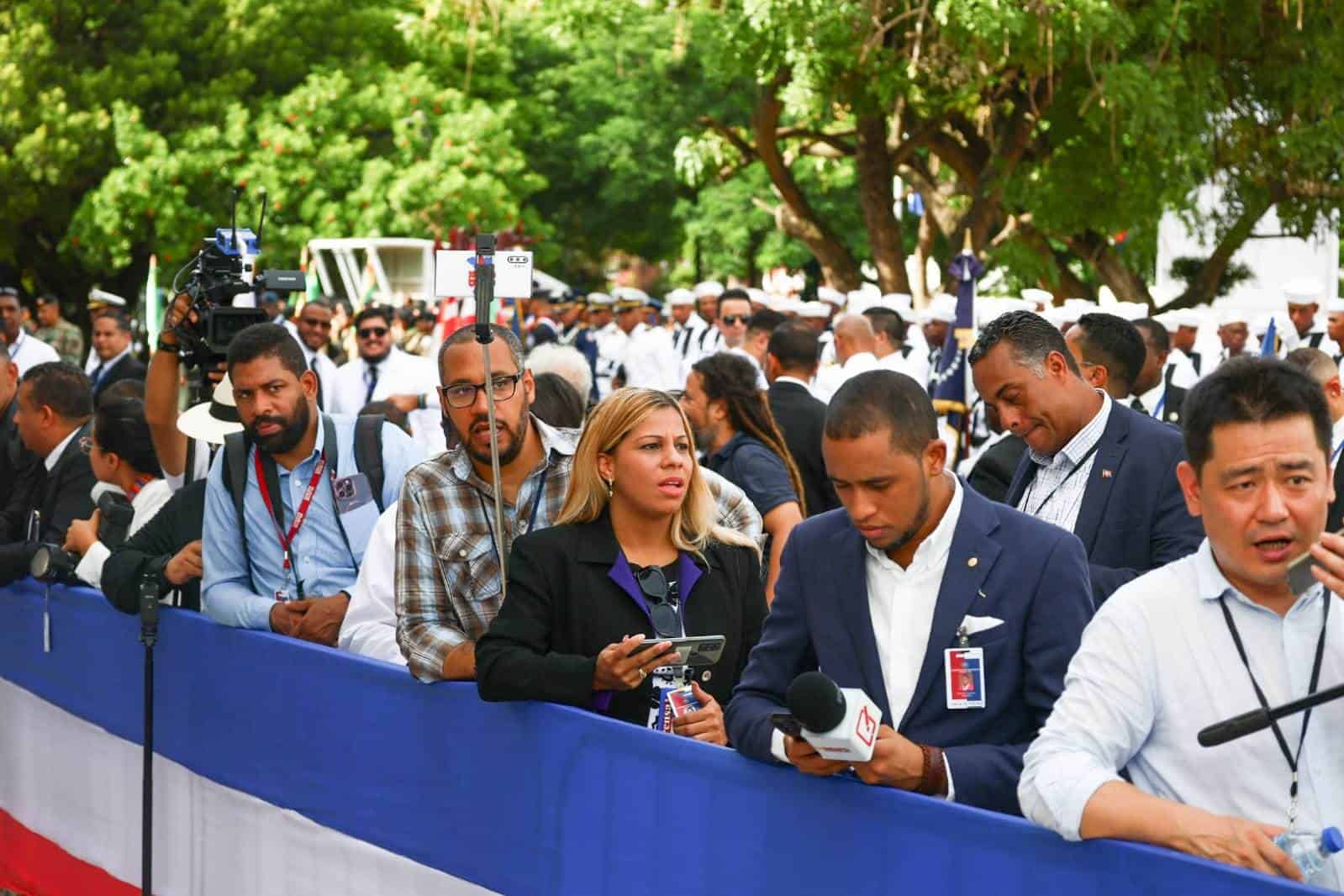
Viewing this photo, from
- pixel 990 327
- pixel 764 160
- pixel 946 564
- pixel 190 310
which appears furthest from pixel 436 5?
pixel 946 564

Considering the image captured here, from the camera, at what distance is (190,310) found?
7.91 meters

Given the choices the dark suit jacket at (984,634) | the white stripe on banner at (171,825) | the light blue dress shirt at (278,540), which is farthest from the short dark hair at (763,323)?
the dark suit jacket at (984,634)

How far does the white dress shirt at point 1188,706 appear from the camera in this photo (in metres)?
3.51

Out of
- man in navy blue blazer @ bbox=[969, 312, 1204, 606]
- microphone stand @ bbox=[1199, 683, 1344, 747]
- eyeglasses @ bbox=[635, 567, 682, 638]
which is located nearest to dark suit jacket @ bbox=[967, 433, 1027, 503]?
man in navy blue blazer @ bbox=[969, 312, 1204, 606]

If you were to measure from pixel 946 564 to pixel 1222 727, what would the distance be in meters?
1.00

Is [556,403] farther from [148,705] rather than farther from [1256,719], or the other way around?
[1256,719]

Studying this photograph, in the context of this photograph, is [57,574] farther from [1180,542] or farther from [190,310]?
[1180,542]

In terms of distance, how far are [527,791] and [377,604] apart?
4.54 ft

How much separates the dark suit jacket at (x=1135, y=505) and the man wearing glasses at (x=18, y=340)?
35.7 feet

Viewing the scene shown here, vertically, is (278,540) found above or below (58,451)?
below

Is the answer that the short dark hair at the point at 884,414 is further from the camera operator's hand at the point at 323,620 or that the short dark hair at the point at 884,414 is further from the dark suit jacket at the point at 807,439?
the dark suit jacket at the point at 807,439

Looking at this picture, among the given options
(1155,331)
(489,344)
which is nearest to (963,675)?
(489,344)

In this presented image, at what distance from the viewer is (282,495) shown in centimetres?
689

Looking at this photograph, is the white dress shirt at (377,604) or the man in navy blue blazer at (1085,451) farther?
the white dress shirt at (377,604)
